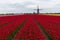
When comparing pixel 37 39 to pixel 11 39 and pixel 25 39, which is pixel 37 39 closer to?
pixel 25 39

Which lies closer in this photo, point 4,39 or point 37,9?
point 4,39

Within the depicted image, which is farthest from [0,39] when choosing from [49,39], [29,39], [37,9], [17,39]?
[37,9]

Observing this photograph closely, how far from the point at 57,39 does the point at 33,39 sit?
79 cm

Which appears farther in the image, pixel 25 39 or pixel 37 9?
pixel 37 9

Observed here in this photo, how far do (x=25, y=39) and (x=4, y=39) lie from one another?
70 centimetres

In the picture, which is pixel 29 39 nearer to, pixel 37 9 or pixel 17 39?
pixel 17 39

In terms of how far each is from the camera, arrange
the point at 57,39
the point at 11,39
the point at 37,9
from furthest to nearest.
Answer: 1. the point at 37,9
2. the point at 11,39
3. the point at 57,39

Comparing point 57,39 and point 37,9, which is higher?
point 57,39

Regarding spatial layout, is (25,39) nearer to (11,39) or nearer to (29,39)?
(29,39)

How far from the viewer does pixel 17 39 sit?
6.71m

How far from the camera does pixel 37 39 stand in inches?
259

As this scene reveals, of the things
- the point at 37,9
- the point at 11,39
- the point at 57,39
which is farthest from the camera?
the point at 37,9

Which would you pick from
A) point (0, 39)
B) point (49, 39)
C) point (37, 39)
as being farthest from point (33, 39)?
point (0, 39)

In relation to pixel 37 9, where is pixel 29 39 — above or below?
above
